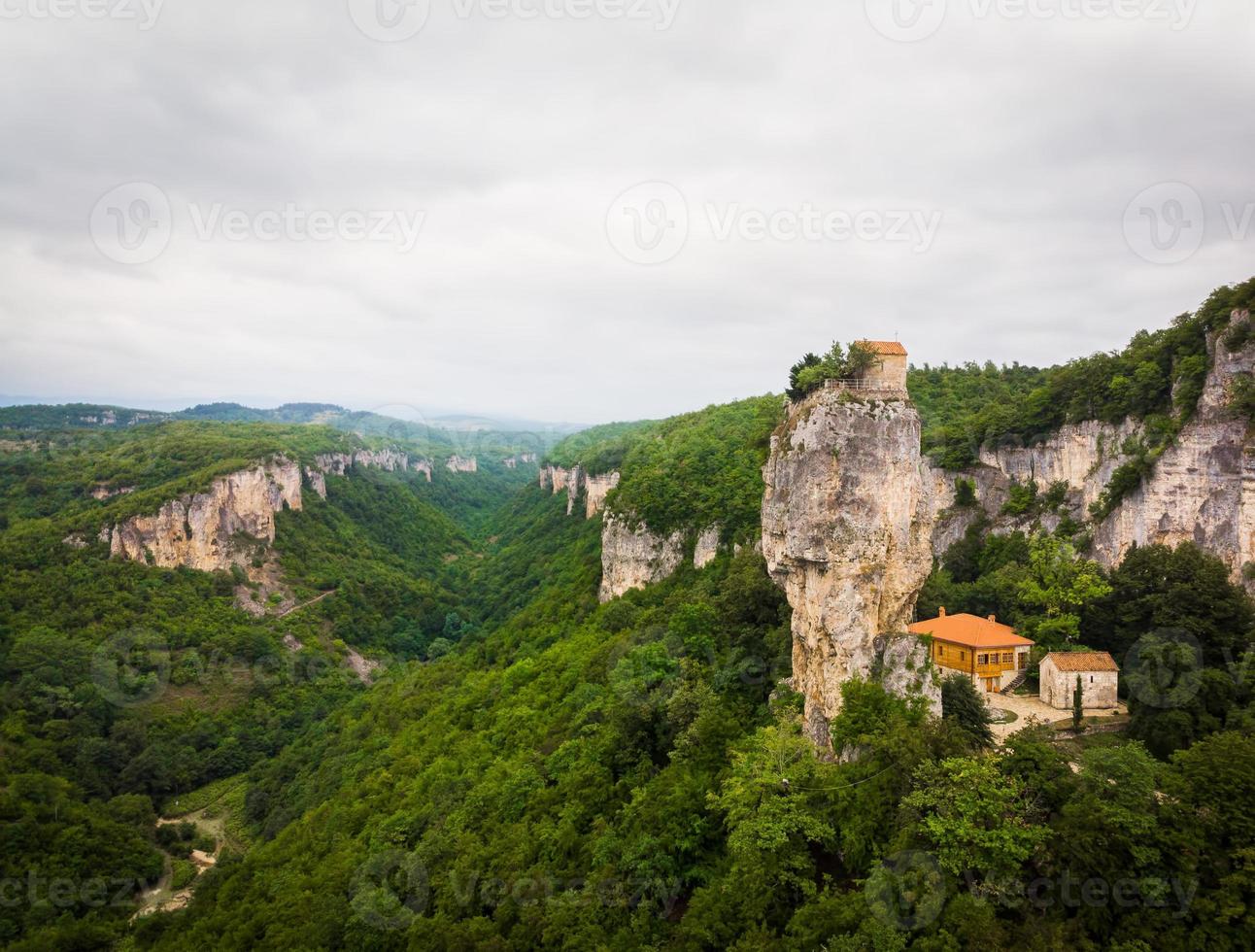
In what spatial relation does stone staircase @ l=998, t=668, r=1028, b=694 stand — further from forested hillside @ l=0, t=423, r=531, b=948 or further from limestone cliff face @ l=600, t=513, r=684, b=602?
forested hillside @ l=0, t=423, r=531, b=948

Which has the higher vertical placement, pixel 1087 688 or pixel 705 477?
pixel 705 477

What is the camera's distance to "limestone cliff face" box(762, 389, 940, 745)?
64.8ft

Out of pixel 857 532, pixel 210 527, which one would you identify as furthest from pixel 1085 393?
pixel 210 527

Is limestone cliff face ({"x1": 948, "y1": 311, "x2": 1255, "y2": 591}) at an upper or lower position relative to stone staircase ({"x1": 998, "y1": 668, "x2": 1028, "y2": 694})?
upper

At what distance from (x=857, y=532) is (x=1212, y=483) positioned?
71.1 ft

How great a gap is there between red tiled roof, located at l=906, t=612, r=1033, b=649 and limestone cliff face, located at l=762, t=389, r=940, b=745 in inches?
229

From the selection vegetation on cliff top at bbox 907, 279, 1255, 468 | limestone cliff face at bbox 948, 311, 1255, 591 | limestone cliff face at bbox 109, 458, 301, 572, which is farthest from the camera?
limestone cliff face at bbox 109, 458, 301, 572

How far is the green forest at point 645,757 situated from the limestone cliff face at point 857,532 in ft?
4.19

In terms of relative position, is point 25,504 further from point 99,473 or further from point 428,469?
point 428,469

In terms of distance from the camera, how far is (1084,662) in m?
23.1

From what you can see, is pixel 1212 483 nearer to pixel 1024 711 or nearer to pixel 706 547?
pixel 1024 711

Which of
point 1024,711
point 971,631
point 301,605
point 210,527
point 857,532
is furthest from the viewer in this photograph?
point 301,605

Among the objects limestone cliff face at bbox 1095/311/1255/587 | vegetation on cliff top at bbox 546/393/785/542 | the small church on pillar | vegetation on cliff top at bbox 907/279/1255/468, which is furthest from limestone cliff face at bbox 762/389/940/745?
vegetation on cliff top at bbox 907/279/1255/468

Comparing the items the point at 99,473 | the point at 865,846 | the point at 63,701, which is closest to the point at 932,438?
the point at 865,846
